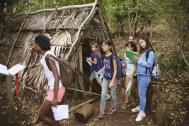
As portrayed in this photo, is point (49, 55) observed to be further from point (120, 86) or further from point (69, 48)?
point (120, 86)

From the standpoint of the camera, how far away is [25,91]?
1020cm

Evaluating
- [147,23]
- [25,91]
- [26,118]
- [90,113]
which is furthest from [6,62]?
[147,23]

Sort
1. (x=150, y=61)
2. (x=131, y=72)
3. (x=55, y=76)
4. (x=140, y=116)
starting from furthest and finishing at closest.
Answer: (x=131, y=72) → (x=140, y=116) → (x=150, y=61) → (x=55, y=76)

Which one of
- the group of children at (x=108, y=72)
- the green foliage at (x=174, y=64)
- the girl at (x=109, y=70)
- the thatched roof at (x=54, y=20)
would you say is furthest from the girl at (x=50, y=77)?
the green foliage at (x=174, y=64)

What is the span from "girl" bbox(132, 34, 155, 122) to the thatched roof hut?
6.54 feet

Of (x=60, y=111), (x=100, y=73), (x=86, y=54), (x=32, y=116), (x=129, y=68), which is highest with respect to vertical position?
(x=86, y=54)

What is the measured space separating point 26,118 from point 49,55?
11.9ft

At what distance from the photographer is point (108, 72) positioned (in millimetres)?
8281

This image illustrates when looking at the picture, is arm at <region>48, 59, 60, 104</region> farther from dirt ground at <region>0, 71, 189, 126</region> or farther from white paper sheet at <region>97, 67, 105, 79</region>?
white paper sheet at <region>97, 67, 105, 79</region>

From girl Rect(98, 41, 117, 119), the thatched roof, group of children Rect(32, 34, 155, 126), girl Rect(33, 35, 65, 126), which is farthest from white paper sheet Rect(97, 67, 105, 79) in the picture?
girl Rect(33, 35, 65, 126)

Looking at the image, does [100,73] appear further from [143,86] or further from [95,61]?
[143,86]

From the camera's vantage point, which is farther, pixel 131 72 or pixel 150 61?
pixel 131 72

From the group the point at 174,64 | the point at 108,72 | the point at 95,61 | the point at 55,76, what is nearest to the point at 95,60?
the point at 95,61

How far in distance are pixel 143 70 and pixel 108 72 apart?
842 millimetres
